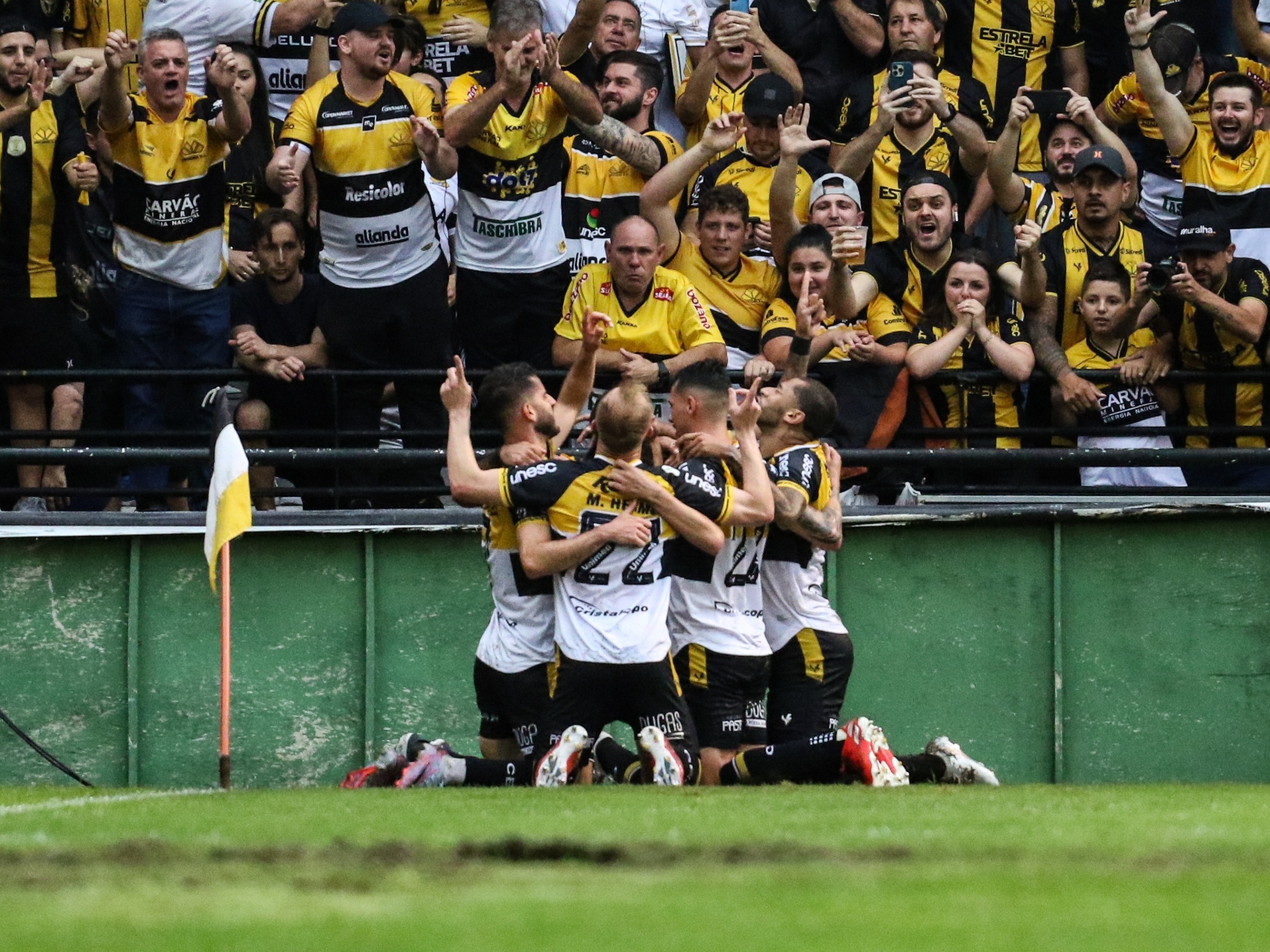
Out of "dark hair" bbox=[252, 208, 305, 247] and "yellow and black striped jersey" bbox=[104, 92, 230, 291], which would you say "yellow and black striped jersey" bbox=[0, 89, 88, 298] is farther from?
"dark hair" bbox=[252, 208, 305, 247]

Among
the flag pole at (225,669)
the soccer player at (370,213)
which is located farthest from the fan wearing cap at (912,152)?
the flag pole at (225,669)

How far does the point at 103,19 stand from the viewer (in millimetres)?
14453

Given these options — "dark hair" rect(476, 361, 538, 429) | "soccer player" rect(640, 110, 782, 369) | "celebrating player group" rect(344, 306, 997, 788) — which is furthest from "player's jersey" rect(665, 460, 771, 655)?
"soccer player" rect(640, 110, 782, 369)

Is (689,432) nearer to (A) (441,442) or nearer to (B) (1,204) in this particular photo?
(A) (441,442)

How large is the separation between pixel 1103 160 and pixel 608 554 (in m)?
5.49

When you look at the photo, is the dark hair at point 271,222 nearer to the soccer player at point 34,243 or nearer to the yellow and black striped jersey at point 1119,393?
the soccer player at point 34,243

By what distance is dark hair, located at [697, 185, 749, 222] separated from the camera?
13164 mm

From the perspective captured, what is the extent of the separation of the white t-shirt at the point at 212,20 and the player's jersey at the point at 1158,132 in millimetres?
6284

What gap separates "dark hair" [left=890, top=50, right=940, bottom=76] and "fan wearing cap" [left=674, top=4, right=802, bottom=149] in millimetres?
756

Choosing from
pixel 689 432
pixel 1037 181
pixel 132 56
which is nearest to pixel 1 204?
pixel 132 56

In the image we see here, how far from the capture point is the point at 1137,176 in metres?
14.8

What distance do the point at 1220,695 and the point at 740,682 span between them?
4340mm

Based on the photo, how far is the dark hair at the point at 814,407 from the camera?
1056 centimetres

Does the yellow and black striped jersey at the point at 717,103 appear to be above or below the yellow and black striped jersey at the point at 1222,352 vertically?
above
